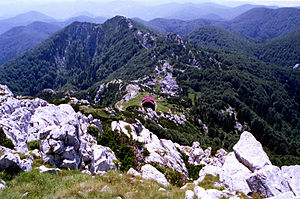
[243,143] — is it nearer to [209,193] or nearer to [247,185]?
[247,185]

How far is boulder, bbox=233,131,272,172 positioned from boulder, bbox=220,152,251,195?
627 mm

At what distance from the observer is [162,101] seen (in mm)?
158250

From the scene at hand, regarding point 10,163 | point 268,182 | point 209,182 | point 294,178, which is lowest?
point 209,182

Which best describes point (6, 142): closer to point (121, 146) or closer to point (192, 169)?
point (121, 146)

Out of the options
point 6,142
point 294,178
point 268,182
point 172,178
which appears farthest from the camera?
point 172,178

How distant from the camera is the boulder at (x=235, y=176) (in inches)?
578

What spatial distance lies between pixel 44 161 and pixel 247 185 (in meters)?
19.4

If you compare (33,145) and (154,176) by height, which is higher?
(33,145)

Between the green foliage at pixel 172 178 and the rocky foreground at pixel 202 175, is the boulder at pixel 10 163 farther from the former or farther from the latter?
the green foliage at pixel 172 178

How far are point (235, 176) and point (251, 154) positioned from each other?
445 centimetres

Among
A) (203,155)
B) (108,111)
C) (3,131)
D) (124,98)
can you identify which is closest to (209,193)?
(3,131)

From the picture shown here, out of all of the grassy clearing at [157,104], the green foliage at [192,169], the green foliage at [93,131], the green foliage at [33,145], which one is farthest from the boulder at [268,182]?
the grassy clearing at [157,104]

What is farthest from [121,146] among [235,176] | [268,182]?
[268,182]

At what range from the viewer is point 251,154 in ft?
61.3
